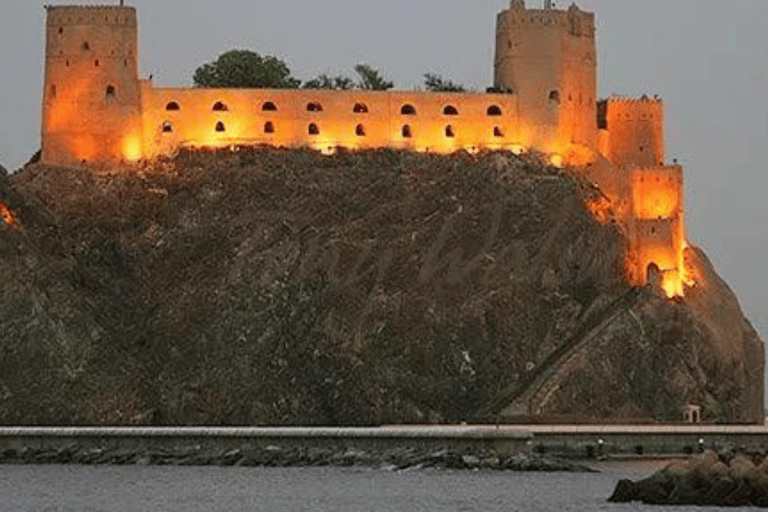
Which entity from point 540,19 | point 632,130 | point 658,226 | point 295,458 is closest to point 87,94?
point 540,19

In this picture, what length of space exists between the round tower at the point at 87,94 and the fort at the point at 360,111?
0.18 feet

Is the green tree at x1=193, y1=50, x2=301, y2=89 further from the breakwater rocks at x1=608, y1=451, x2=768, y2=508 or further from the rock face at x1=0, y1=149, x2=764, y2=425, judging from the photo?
the breakwater rocks at x1=608, y1=451, x2=768, y2=508

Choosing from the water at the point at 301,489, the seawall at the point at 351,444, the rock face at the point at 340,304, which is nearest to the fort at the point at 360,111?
the rock face at the point at 340,304

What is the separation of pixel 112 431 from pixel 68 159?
31.5 meters

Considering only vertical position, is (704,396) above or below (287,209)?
below

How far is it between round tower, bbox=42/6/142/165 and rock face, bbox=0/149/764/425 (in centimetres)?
163

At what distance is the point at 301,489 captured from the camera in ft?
354

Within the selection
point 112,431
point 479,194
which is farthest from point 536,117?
point 112,431

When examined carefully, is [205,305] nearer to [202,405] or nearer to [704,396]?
[202,405]

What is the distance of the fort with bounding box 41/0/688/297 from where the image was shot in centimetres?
14938

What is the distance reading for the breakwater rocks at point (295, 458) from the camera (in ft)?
372

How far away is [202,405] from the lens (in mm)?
135750

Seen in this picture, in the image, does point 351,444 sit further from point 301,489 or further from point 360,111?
point 360,111

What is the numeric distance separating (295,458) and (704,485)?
25.1 metres
